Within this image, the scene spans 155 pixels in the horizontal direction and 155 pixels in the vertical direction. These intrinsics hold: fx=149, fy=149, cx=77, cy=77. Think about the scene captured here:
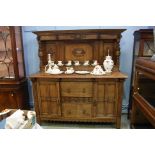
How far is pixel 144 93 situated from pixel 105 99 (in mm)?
672

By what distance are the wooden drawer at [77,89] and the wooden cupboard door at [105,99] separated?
0.13 metres

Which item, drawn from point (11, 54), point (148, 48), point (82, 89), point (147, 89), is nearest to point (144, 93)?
point (147, 89)

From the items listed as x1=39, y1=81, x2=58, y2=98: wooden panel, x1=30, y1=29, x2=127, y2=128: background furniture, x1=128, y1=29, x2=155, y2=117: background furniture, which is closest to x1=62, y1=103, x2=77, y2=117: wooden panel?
x1=30, y1=29, x2=127, y2=128: background furniture

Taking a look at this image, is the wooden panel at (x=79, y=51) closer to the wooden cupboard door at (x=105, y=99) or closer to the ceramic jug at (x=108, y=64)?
the ceramic jug at (x=108, y=64)

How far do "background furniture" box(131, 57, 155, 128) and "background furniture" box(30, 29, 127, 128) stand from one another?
349 mm

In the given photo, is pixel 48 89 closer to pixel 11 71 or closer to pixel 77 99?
pixel 77 99

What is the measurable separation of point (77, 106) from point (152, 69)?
1.26 metres

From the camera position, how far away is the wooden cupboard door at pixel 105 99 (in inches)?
81.4

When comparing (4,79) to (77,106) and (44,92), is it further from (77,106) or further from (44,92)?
(77,106)

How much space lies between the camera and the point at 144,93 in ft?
5.02
